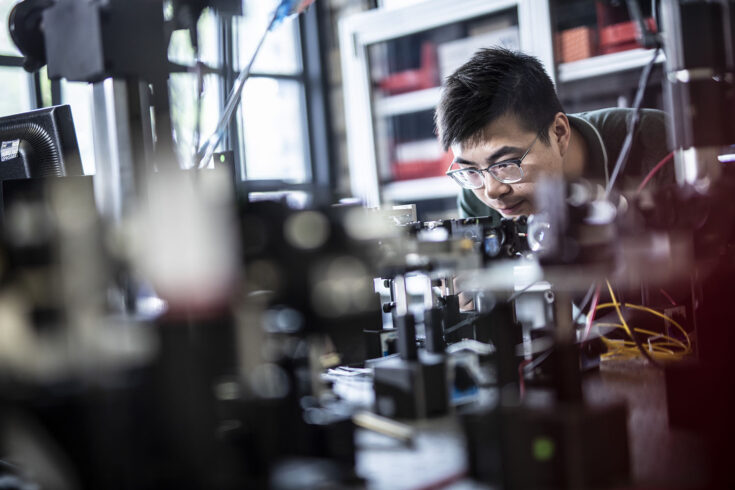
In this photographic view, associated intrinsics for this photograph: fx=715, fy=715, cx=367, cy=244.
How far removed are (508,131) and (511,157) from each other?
0.07 m

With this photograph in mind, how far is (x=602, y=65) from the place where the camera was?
3.01m

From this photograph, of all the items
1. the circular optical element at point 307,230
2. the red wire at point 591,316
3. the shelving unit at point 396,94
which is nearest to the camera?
the circular optical element at point 307,230

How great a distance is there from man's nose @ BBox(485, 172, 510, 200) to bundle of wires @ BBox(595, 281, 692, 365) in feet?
2.33

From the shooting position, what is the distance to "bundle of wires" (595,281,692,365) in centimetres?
109

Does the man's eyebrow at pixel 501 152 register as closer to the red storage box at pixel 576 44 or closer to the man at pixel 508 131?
the man at pixel 508 131

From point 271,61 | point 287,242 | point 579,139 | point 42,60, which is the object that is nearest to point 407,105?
point 271,61

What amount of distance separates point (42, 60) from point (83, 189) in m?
0.29

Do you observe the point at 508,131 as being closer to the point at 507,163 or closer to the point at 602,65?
the point at 507,163

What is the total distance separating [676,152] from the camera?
83 centimetres

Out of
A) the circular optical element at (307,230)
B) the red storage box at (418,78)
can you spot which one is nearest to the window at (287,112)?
the red storage box at (418,78)

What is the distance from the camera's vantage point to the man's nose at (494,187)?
185 centimetres

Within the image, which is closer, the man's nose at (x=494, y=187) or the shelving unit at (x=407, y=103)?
the man's nose at (x=494, y=187)

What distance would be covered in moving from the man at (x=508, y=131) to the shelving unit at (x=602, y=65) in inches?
41.7

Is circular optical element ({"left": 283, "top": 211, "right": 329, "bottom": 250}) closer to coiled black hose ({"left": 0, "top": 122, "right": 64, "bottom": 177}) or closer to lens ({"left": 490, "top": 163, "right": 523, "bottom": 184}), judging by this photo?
coiled black hose ({"left": 0, "top": 122, "right": 64, "bottom": 177})
